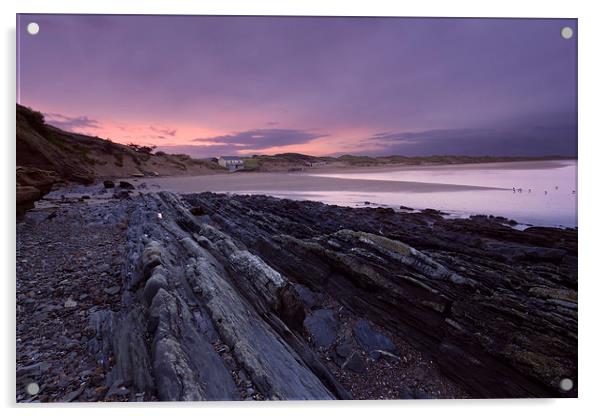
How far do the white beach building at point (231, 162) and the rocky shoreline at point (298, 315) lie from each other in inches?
57.0

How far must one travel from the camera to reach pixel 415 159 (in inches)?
230

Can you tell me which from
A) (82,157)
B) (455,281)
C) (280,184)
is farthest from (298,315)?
(82,157)

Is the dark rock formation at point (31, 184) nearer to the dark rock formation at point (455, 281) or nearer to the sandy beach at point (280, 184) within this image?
the sandy beach at point (280, 184)

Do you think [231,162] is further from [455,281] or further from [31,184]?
[455,281]

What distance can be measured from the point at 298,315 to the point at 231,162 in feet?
11.2

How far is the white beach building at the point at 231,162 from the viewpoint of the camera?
608 cm

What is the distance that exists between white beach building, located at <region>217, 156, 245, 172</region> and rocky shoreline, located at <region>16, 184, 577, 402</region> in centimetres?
145

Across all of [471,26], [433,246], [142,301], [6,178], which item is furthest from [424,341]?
[6,178]

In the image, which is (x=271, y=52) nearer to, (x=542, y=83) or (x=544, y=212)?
(x=542, y=83)

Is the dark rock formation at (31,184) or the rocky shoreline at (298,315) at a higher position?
the dark rock formation at (31,184)

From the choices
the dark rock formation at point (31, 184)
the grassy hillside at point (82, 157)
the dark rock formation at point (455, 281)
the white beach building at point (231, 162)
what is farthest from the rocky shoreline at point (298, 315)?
the white beach building at point (231, 162)

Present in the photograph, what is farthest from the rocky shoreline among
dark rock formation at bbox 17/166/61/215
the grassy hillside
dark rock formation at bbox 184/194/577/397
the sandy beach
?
the grassy hillside

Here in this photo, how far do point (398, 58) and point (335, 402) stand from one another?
560cm

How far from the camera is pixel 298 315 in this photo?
486 cm
